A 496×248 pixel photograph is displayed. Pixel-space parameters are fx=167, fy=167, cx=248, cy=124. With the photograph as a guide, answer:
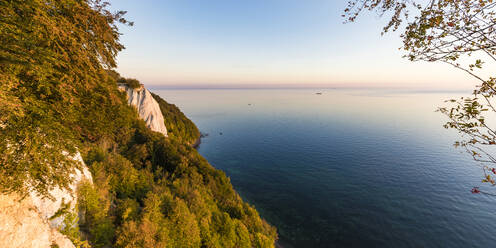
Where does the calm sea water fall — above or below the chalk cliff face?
below

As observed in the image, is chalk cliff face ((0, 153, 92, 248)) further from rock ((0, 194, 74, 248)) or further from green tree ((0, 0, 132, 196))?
green tree ((0, 0, 132, 196))

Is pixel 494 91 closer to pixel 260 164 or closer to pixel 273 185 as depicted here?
pixel 273 185

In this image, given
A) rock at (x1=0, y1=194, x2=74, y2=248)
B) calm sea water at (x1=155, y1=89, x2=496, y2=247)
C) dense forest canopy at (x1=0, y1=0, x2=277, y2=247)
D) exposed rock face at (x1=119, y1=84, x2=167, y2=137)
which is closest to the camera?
rock at (x1=0, y1=194, x2=74, y2=248)

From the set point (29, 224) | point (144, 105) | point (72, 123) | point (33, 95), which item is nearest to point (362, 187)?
point (29, 224)

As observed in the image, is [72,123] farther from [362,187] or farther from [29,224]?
[362,187]

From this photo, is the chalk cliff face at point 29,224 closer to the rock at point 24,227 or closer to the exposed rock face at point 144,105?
the rock at point 24,227

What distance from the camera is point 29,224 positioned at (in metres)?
4.61

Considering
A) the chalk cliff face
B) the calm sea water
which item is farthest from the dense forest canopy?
the calm sea water

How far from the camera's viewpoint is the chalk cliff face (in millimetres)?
4184

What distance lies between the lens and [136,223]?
25.3ft

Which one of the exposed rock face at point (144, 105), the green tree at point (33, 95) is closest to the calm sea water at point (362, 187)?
the exposed rock face at point (144, 105)

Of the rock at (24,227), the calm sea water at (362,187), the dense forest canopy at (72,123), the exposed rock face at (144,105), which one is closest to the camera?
the rock at (24,227)

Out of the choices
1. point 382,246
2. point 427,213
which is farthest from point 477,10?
point 427,213

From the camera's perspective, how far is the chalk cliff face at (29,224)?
4.18m
